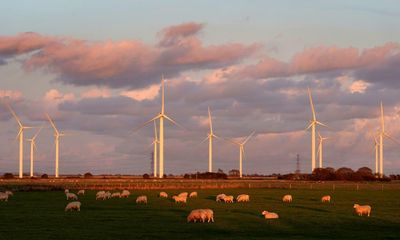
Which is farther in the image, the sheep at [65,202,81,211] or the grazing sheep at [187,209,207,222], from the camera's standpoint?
the sheep at [65,202,81,211]

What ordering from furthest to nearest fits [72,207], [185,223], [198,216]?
[72,207] → [198,216] → [185,223]

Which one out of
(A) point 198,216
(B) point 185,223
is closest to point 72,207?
(A) point 198,216

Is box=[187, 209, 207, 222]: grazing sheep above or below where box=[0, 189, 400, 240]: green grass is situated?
above

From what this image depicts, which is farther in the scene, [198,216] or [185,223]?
[198,216]

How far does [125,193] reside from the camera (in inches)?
2911

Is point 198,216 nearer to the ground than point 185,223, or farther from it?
farther from it

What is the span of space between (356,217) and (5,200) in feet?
110

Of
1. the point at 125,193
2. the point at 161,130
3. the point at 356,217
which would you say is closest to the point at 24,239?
the point at 356,217

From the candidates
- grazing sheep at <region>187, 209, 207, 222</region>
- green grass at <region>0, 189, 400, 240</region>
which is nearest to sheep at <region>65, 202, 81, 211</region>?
green grass at <region>0, 189, 400, 240</region>

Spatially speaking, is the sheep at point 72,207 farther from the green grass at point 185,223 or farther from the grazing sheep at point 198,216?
the grazing sheep at point 198,216

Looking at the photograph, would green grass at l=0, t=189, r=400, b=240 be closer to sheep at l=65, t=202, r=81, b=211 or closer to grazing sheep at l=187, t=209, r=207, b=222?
sheep at l=65, t=202, r=81, b=211

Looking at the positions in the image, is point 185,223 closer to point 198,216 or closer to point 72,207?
point 198,216

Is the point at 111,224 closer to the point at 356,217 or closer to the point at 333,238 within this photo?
the point at 333,238

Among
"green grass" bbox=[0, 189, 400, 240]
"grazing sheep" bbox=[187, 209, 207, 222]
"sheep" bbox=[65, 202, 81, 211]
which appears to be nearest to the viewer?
"green grass" bbox=[0, 189, 400, 240]
